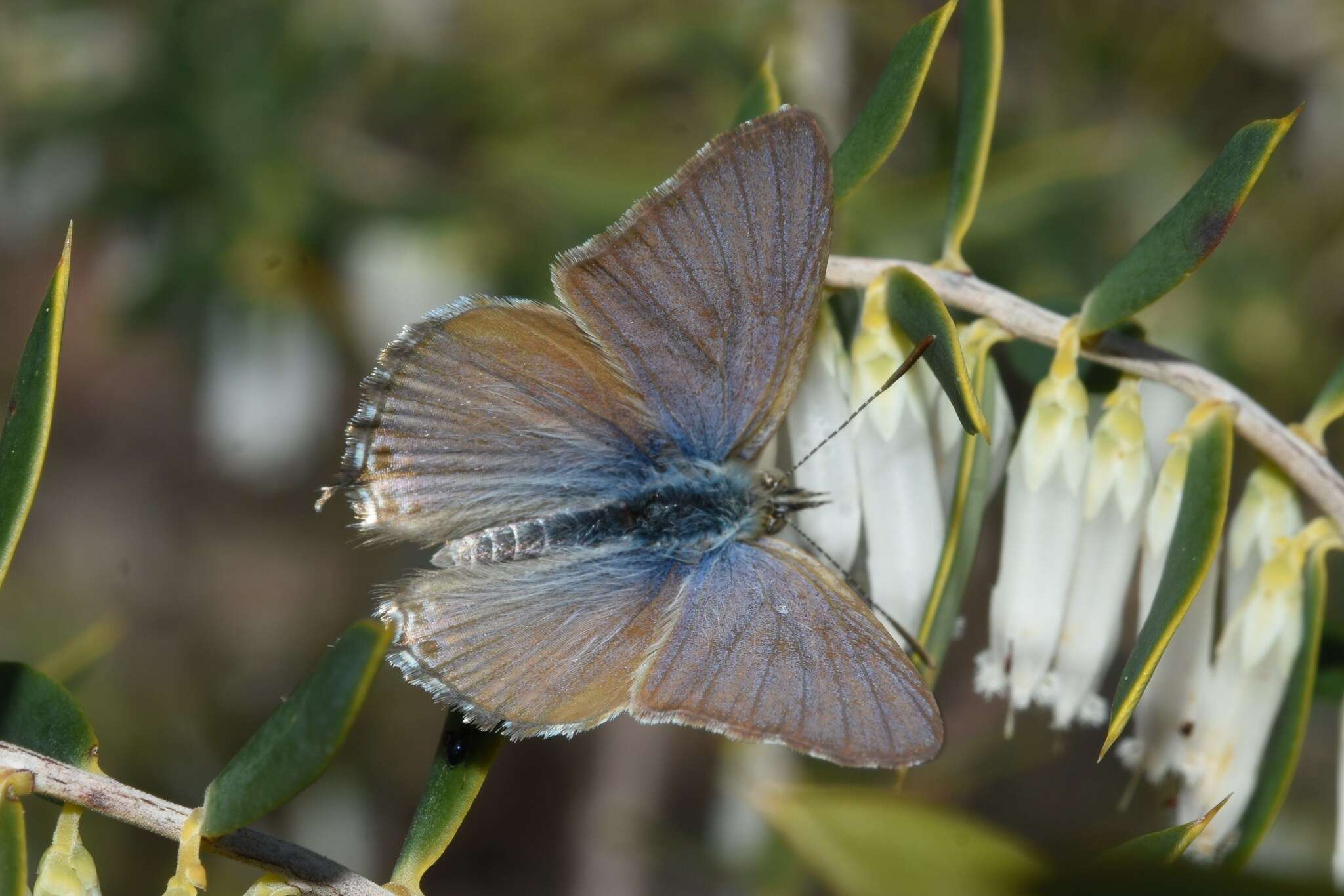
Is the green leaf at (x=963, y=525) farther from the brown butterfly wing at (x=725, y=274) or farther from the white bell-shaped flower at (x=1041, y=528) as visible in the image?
the brown butterfly wing at (x=725, y=274)

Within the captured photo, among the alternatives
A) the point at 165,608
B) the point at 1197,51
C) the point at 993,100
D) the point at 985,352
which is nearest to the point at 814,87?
the point at 1197,51

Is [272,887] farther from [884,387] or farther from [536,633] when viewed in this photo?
[884,387]

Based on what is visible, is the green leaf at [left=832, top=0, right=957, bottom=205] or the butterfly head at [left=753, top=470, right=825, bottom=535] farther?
the butterfly head at [left=753, top=470, right=825, bottom=535]

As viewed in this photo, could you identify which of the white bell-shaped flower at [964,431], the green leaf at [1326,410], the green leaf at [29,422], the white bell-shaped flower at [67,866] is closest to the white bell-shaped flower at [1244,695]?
the green leaf at [1326,410]

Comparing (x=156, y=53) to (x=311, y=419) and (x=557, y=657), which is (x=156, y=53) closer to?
(x=311, y=419)

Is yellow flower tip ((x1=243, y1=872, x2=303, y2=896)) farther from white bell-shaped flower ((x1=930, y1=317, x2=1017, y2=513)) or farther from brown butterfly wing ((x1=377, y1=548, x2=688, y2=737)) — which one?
white bell-shaped flower ((x1=930, y1=317, x2=1017, y2=513))

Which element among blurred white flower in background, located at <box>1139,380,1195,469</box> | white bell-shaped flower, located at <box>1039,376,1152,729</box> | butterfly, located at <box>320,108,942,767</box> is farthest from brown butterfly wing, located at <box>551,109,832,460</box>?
blurred white flower in background, located at <box>1139,380,1195,469</box>
